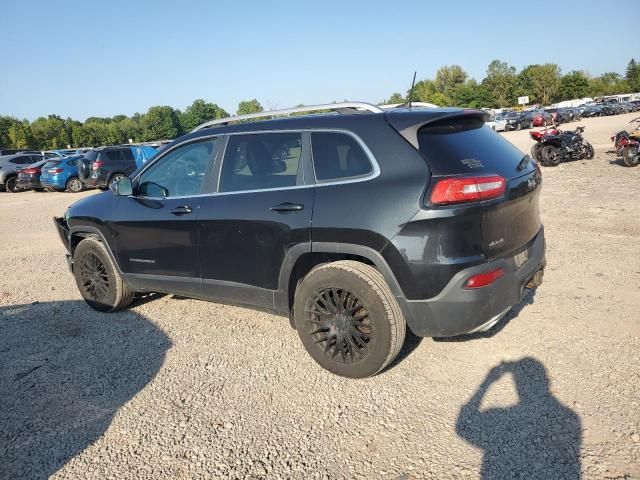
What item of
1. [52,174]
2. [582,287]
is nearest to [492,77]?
[52,174]

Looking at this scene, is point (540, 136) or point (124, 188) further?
point (540, 136)

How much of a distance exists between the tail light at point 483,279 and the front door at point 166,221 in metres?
2.20

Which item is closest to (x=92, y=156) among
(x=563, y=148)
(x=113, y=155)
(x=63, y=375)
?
(x=113, y=155)

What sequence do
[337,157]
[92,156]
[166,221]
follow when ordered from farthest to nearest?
[92,156] < [166,221] < [337,157]

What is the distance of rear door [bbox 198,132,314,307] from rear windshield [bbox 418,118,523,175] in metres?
0.86

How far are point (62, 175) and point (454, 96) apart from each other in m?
83.7

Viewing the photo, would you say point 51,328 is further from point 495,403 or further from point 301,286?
point 495,403

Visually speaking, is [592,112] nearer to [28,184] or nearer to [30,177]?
[30,177]

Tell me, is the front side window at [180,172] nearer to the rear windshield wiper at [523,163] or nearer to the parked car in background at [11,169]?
the rear windshield wiper at [523,163]

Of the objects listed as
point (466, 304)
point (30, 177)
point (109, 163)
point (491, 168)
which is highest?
point (491, 168)

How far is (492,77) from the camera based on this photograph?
93.4 meters

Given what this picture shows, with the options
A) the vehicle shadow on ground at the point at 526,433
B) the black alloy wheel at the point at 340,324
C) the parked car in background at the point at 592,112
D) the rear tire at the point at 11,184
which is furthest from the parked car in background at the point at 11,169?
the parked car in background at the point at 592,112

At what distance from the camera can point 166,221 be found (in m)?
4.04

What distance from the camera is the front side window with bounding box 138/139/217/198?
13.0 ft
